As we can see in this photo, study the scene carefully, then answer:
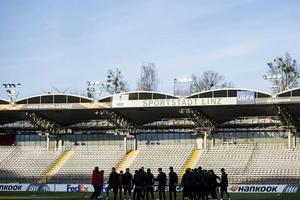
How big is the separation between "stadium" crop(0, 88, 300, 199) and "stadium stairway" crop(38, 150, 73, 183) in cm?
11

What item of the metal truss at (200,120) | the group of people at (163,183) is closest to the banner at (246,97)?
the metal truss at (200,120)

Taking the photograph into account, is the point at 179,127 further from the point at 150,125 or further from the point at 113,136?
the point at 113,136

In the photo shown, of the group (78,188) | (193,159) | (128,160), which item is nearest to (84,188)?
(78,188)

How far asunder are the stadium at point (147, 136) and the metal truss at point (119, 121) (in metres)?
0.11

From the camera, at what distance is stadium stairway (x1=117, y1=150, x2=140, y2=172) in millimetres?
68750

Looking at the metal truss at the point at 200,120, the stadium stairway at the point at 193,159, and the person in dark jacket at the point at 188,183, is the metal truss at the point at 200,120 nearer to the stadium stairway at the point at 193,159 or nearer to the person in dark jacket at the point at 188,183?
the stadium stairway at the point at 193,159

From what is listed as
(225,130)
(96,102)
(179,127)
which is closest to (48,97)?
(96,102)

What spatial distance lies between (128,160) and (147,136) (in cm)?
532

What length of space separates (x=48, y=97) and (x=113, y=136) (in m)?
11.0

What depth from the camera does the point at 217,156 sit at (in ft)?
220

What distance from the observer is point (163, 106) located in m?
63.6

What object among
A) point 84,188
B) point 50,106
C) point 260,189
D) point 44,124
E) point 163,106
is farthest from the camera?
point 44,124

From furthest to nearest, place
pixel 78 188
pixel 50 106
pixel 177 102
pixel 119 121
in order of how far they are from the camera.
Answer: pixel 119 121
pixel 50 106
pixel 177 102
pixel 78 188

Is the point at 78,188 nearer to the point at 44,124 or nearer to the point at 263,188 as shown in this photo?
the point at 263,188
